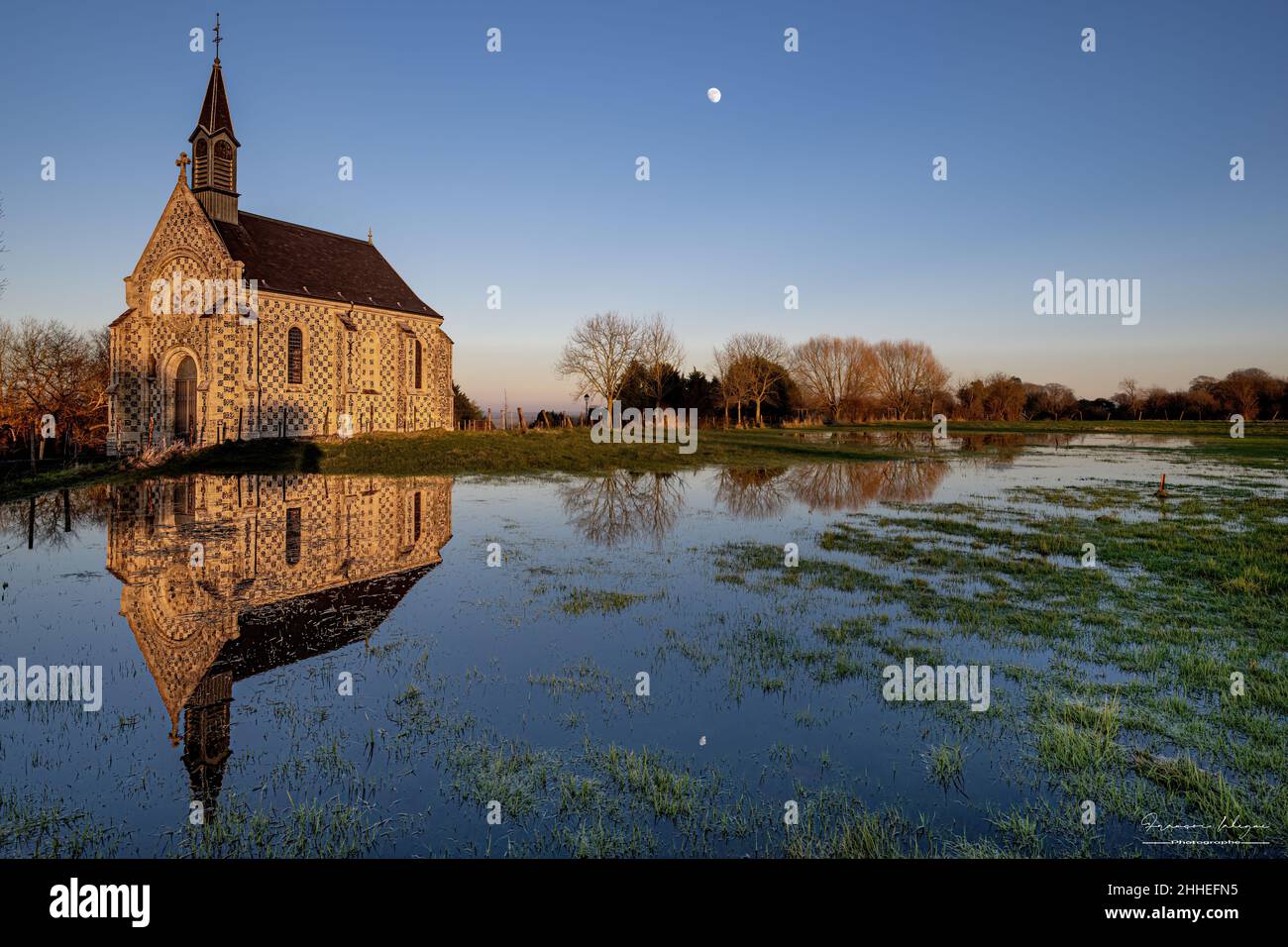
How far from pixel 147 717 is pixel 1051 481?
3260 cm

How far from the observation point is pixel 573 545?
49.9 ft

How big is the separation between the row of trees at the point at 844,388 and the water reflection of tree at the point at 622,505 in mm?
43371

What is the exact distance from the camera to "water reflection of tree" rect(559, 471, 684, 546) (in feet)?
56.2

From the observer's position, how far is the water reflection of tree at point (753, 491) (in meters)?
21.0

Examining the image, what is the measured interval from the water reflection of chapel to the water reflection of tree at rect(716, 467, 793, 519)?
359 inches

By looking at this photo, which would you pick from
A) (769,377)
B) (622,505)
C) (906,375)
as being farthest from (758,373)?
(622,505)

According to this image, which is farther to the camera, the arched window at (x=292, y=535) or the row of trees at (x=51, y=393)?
the row of trees at (x=51, y=393)

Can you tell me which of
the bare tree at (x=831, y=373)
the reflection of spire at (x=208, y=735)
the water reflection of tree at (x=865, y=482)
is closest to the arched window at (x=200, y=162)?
the water reflection of tree at (x=865, y=482)

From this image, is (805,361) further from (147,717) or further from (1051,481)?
(147,717)

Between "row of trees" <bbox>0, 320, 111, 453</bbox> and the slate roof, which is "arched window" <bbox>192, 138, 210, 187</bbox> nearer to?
the slate roof

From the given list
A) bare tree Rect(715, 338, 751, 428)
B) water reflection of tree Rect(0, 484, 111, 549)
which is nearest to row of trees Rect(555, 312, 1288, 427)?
bare tree Rect(715, 338, 751, 428)

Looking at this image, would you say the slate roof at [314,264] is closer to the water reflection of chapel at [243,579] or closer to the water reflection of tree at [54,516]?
the water reflection of tree at [54,516]

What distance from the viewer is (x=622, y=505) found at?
21938mm
